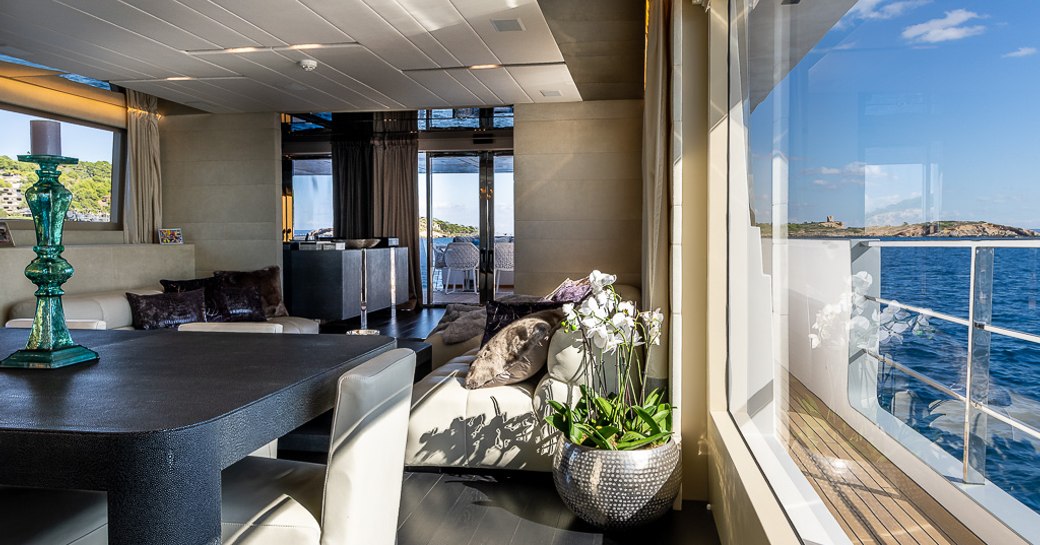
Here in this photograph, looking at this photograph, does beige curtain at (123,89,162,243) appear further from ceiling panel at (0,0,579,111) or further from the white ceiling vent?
the white ceiling vent

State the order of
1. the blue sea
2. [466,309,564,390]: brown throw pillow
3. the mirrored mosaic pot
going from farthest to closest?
[466,309,564,390]: brown throw pillow → the mirrored mosaic pot → the blue sea

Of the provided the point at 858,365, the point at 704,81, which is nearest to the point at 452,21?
the point at 704,81

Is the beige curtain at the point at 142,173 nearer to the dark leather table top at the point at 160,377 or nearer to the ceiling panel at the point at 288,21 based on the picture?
the ceiling panel at the point at 288,21

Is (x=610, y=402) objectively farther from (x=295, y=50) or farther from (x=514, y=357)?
(x=295, y=50)

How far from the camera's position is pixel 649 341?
117 inches

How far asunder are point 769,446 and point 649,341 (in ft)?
3.01

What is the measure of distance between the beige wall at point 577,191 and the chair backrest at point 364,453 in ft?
16.5

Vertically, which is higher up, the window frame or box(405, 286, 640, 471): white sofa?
the window frame

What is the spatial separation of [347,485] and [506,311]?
252cm

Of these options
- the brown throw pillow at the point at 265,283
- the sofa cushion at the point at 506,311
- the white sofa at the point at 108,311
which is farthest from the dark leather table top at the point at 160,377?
the brown throw pillow at the point at 265,283

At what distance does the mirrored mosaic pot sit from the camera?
8.57 feet

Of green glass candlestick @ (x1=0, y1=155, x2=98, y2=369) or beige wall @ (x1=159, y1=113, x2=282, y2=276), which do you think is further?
beige wall @ (x1=159, y1=113, x2=282, y2=276)

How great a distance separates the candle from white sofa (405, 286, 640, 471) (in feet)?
6.54

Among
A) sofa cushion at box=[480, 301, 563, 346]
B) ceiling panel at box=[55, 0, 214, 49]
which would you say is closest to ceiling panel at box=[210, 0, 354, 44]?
ceiling panel at box=[55, 0, 214, 49]
